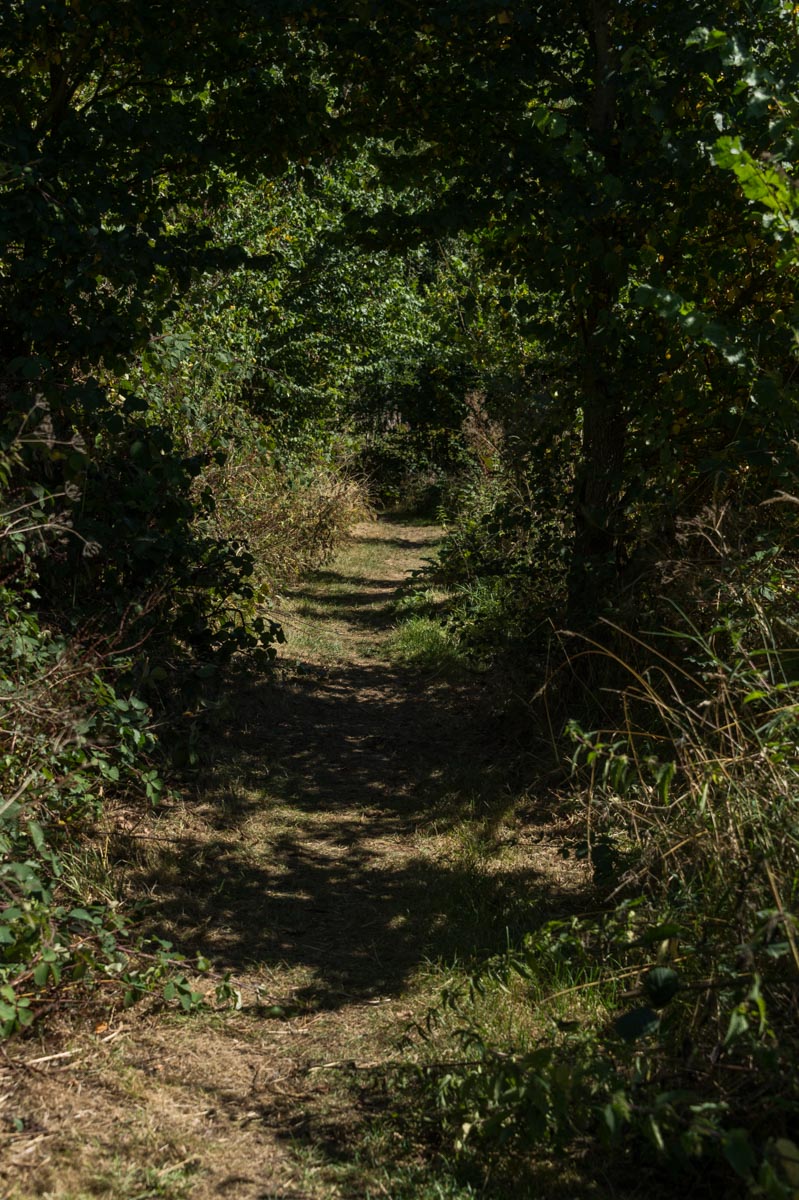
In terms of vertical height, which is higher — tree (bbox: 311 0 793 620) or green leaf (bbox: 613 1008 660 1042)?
tree (bbox: 311 0 793 620)

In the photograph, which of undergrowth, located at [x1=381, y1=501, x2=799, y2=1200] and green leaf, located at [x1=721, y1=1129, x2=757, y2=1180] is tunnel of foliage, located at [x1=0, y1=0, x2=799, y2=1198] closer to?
undergrowth, located at [x1=381, y1=501, x2=799, y2=1200]

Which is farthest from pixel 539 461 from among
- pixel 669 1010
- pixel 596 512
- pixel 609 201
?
pixel 669 1010

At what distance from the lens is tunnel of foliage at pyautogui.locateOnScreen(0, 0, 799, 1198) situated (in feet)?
11.0

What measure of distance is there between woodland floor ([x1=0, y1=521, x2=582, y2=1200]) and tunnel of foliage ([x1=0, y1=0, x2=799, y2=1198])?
268mm

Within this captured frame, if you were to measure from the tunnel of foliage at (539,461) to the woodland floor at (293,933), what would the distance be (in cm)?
27

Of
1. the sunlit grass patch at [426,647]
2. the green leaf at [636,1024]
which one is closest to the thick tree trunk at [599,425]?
the sunlit grass patch at [426,647]

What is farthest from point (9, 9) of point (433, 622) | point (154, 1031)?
point (433, 622)

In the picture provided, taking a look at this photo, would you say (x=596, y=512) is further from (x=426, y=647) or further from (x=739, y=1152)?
(x=739, y=1152)

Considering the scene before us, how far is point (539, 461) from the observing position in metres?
7.20

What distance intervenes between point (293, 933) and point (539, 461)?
3.58 metres

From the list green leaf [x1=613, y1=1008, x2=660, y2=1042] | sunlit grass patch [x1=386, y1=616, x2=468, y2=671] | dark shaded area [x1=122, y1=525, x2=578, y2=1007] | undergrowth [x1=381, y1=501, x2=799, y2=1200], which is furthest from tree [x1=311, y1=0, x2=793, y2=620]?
sunlit grass patch [x1=386, y1=616, x2=468, y2=671]

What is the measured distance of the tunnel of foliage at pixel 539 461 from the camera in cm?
336

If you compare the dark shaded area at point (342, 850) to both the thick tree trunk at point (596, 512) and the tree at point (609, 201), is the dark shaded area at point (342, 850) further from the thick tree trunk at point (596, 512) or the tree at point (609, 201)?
the tree at point (609, 201)

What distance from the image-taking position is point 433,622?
35.2ft
